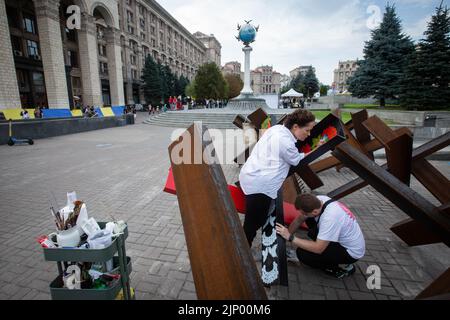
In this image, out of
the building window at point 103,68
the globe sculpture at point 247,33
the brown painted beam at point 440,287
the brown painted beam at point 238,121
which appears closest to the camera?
the brown painted beam at point 440,287

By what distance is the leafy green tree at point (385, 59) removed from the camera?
2441cm

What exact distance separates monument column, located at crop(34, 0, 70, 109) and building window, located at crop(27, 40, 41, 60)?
31.9 ft

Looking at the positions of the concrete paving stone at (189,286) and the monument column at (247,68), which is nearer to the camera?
the concrete paving stone at (189,286)

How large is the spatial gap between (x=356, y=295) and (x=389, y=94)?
28.0 metres

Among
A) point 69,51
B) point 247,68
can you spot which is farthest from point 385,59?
point 69,51

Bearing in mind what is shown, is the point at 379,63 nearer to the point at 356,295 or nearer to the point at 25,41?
the point at 356,295

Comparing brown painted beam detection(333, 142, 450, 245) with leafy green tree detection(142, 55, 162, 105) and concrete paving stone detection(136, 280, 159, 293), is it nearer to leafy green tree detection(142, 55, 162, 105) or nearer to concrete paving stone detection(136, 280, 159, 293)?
concrete paving stone detection(136, 280, 159, 293)

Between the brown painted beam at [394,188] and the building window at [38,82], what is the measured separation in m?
38.5

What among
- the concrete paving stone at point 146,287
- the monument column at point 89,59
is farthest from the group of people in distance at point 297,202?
the monument column at point 89,59

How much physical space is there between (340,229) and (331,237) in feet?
0.42

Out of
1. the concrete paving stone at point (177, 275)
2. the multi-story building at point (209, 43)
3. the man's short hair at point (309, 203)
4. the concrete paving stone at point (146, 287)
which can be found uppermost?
the multi-story building at point (209, 43)

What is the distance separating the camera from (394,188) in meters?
2.14

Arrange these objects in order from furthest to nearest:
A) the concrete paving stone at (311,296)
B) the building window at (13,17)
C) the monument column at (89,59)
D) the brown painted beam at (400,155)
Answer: the building window at (13,17) < the monument column at (89,59) < the brown painted beam at (400,155) < the concrete paving stone at (311,296)

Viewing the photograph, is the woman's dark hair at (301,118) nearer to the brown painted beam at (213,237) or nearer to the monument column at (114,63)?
the brown painted beam at (213,237)
